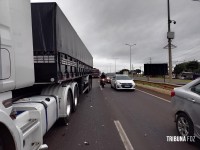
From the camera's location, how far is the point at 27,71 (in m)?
4.20

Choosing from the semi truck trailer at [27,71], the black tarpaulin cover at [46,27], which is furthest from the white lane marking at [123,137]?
the black tarpaulin cover at [46,27]

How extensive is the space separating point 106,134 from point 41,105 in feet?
7.63

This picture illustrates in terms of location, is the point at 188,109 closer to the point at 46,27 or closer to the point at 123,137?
the point at 123,137

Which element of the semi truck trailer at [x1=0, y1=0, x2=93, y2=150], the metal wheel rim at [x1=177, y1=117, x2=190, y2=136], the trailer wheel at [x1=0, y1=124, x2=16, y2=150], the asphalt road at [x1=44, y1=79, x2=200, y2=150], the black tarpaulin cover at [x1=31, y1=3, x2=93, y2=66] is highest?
the black tarpaulin cover at [x1=31, y1=3, x2=93, y2=66]

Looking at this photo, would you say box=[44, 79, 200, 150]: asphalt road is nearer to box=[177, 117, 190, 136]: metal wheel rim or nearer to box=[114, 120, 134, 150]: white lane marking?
box=[114, 120, 134, 150]: white lane marking

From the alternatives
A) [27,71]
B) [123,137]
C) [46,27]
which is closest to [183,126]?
[123,137]

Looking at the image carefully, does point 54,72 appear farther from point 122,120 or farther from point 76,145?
point 122,120

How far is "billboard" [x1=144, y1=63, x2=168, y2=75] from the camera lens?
27.1m

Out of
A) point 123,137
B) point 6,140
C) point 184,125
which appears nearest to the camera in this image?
point 6,140

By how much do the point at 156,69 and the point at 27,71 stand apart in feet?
82.1

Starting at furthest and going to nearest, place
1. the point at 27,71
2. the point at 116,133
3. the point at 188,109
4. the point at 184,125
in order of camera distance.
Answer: the point at 116,133 → the point at 184,125 → the point at 188,109 → the point at 27,71

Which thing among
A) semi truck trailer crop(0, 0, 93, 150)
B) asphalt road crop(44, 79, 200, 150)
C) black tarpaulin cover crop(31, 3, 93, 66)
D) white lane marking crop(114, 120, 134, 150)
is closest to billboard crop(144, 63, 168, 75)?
asphalt road crop(44, 79, 200, 150)

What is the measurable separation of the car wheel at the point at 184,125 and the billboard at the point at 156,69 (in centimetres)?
2187

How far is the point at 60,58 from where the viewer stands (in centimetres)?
702
